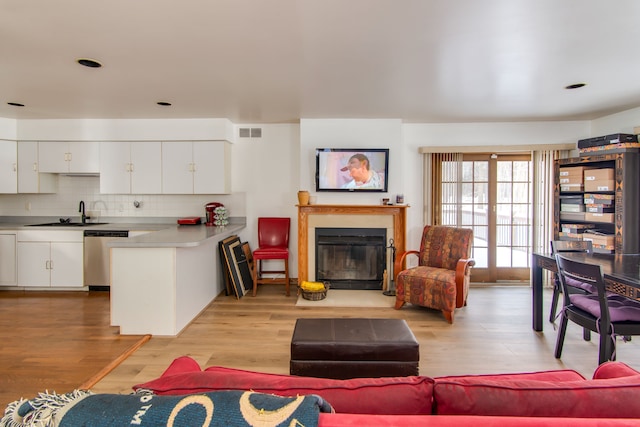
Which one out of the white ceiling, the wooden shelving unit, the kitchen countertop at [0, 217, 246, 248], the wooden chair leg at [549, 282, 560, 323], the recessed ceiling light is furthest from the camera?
the wooden shelving unit

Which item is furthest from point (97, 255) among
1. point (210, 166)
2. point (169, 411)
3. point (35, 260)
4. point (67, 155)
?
point (169, 411)

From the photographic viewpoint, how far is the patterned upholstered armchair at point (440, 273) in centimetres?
358

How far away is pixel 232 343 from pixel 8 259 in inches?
143

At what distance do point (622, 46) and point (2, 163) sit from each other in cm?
678

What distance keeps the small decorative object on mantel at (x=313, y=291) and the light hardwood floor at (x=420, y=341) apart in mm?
207

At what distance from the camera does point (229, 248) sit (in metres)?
4.38

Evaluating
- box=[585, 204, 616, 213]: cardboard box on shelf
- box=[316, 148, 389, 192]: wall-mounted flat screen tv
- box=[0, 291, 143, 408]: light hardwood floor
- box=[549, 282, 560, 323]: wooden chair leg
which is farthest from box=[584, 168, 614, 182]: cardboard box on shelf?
box=[0, 291, 143, 408]: light hardwood floor

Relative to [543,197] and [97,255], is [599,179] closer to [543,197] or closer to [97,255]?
[543,197]

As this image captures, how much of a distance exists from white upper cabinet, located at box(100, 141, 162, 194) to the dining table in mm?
4614

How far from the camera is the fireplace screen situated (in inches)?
188

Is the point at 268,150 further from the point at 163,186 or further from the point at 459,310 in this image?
the point at 459,310

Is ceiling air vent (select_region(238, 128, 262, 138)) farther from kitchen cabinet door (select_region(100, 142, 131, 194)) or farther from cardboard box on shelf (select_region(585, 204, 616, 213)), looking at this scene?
cardboard box on shelf (select_region(585, 204, 616, 213))

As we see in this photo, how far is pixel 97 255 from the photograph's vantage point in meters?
4.50

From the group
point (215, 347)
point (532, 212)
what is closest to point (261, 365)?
point (215, 347)
